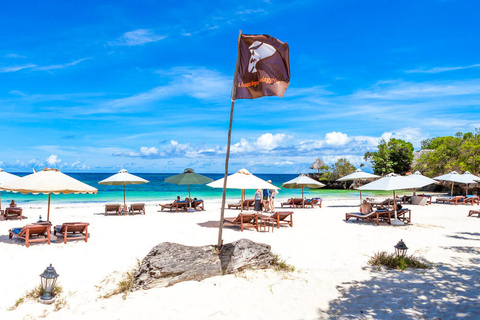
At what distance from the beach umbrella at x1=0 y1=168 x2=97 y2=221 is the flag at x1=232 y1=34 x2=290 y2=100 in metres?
5.40

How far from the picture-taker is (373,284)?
229 inches

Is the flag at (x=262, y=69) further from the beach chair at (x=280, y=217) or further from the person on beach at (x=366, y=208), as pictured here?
the person on beach at (x=366, y=208)

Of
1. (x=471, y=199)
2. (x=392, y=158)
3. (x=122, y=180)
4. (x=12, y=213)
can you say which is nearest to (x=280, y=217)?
(x=122, y=180)

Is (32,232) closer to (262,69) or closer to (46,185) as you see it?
(46,185)

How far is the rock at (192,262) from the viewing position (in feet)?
18.5

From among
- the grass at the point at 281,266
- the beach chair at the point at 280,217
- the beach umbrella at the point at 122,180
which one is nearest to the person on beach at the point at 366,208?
the beach chair at the point at 280,217

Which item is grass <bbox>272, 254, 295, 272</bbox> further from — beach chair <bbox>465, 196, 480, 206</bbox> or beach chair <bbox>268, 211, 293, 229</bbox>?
beach chair <bbox>465, 196, 480, 206</bbox>

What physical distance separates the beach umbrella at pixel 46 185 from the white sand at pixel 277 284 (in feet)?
4.49

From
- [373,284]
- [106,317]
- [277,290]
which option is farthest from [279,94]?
[106,317]

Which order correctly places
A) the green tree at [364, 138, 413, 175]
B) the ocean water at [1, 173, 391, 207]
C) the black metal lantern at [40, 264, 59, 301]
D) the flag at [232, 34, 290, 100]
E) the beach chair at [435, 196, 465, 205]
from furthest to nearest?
the green tree at [364, 138, 413, 175]
the ocean water at [1, 173, 391, 207]
the beach chair at [435, 196, 465, 205]
the flag at [232, 34, 290, 100]
the black metal lantern at [40, 264, 59, 301]

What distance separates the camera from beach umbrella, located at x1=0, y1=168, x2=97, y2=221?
8461mm

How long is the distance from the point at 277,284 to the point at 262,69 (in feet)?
12.1

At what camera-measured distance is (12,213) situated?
13.8 metres

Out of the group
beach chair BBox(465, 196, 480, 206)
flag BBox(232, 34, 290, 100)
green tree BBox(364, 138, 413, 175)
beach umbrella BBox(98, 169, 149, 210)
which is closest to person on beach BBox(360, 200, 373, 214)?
flag BBox(232, 34, 290, 100)
